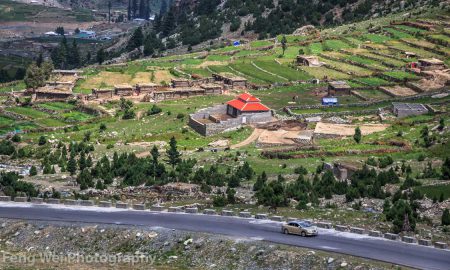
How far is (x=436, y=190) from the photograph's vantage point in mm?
68062

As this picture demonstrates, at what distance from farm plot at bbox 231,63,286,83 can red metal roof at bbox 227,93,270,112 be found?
19.2 m

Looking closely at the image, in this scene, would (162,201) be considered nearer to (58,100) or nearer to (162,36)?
(58,100)

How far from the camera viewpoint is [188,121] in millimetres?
101562

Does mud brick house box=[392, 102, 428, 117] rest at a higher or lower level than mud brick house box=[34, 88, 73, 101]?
higher

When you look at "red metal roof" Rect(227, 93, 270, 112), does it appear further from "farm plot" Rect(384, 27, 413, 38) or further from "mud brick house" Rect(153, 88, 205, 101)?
"farm plot" Rect(384, 27, 413, 38)

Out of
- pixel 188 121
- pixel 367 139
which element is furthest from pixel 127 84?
pixel 367 139

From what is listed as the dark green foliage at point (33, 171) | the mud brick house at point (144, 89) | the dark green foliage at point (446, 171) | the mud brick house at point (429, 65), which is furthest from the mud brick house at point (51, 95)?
the dark green foliage at point (446, 171)

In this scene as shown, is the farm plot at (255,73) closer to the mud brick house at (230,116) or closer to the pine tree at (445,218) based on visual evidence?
the mud brick house at (230,116)

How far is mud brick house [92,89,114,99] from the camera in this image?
114938 mm

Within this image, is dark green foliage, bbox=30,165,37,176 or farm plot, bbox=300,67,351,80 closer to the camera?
dark green foliage, bbox=30,165,37,176

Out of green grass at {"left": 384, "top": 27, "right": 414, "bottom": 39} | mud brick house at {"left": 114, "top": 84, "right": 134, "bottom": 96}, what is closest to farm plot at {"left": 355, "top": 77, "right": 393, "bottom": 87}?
green grass at {"left": 384, "top": 27, "right": 414, "bottom": 39}

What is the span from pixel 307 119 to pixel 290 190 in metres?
35.2

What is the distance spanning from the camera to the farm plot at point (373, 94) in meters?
111

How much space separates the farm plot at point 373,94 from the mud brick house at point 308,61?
50.3ft
